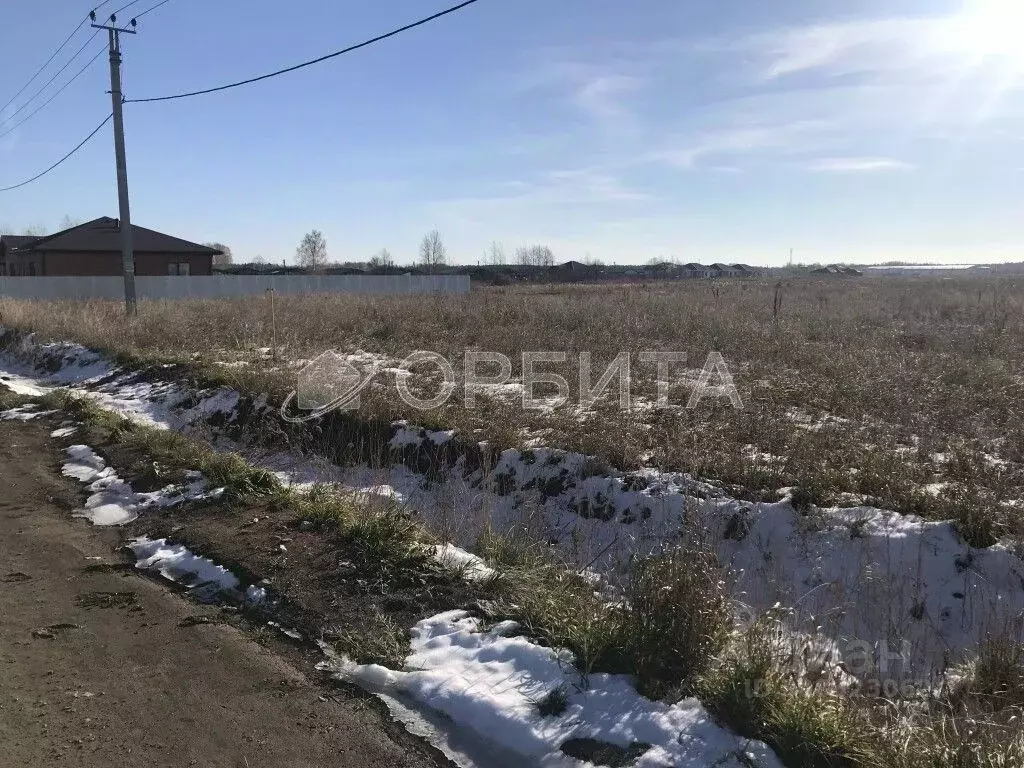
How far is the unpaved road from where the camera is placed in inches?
128

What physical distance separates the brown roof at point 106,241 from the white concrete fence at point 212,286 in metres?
5.79

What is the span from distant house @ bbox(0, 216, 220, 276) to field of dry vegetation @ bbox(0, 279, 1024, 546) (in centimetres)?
2705

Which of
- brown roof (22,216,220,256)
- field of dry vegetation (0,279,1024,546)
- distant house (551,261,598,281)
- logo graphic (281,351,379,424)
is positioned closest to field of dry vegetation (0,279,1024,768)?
field of dry vegetation (0,279,1024,546)

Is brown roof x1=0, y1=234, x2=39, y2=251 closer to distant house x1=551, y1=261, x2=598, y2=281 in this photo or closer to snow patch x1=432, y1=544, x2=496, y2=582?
distant house x1=551, y1=261, x2=598, y2=281

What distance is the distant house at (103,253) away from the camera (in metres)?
46.0

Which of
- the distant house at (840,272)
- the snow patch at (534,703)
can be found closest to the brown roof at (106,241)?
the snow patch at (534,703)

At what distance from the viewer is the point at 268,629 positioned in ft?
14.6

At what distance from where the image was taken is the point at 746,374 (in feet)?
39.9

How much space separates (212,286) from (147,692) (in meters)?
43.8

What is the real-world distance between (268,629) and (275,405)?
21.6 feet

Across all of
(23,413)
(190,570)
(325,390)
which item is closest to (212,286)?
(23,413)

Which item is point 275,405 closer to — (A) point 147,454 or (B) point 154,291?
(A) point 147,454

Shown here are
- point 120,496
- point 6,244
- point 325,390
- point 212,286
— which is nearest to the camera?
point 120,496

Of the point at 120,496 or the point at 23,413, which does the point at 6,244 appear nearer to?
the point at 23,413
